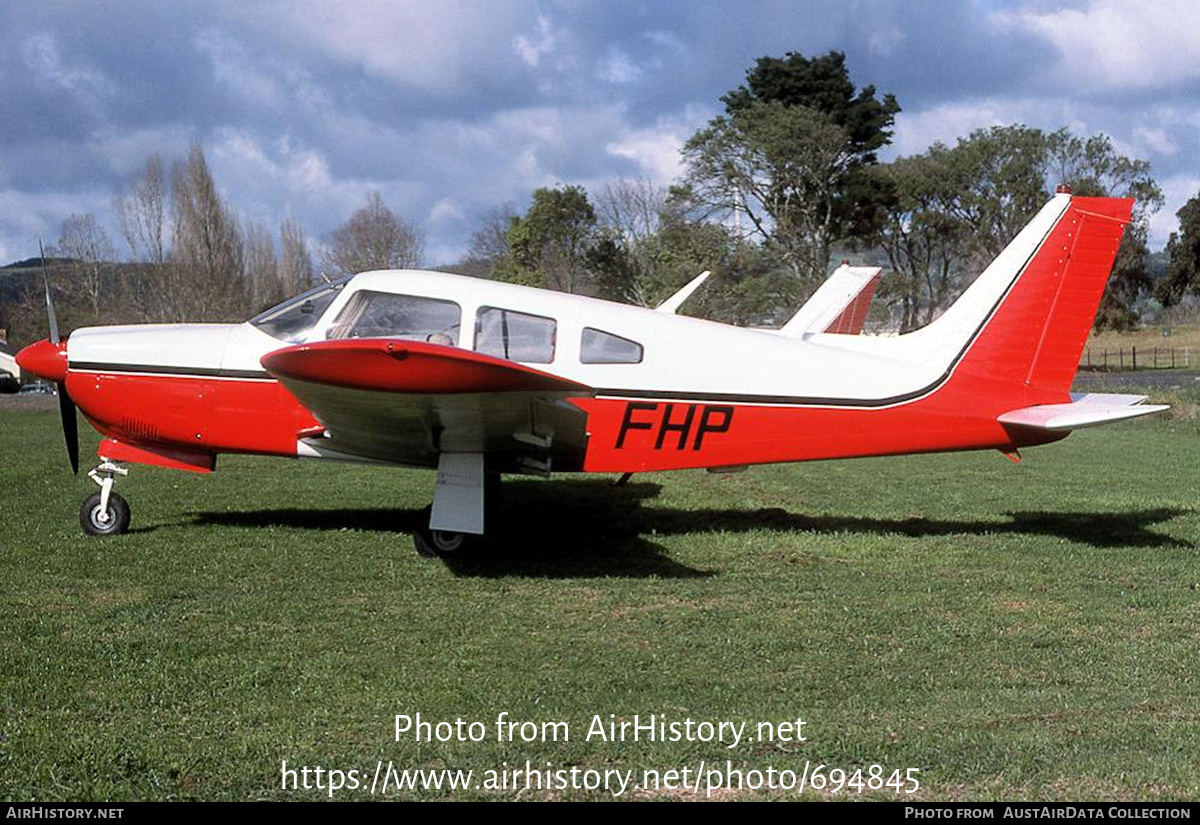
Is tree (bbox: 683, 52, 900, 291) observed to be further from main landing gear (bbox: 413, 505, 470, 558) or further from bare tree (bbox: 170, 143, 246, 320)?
main landing gear (bbox: 413, 505, 470, 558)

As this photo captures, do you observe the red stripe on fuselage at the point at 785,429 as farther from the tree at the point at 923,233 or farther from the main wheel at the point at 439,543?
the tree at the point at 923,233

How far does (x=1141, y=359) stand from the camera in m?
61.8

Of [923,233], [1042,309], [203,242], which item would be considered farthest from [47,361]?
[923,233]

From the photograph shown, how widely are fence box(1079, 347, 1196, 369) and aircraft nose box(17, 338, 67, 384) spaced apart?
55.6 metres

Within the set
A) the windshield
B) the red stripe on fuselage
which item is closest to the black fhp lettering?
the red stripe on fuselage

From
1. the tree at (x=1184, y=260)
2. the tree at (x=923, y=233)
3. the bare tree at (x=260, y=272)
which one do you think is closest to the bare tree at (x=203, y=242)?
the bare tree at (x=260, y=272)

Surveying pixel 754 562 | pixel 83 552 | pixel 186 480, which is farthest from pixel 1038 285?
pixel 186 480

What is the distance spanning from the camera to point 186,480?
12.4 metres

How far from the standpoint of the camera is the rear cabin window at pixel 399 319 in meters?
8.00

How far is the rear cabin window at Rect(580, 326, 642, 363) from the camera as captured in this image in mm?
8148

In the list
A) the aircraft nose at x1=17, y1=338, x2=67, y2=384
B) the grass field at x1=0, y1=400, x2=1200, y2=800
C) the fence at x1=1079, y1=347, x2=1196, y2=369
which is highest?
the fence at x1=1079, y1=347, x2=1196, y2=369

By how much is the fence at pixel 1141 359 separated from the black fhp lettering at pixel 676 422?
53221mm

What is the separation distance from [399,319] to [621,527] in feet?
9.81

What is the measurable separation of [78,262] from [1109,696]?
192 ft
